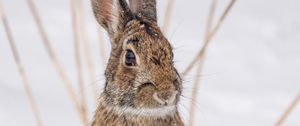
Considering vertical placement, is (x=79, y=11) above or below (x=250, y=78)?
above

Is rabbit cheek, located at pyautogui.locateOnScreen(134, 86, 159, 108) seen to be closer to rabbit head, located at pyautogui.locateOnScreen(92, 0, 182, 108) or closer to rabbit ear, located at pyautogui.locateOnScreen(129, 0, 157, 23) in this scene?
rabbit head, located at pyautogui.locateOnScreen(92, 0, 182, 108)

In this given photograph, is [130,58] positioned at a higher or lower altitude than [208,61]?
higher

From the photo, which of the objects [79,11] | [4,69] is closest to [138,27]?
[79,11]

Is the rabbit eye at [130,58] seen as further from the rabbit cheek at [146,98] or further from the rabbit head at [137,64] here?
the rabbit cheek at [146,98]

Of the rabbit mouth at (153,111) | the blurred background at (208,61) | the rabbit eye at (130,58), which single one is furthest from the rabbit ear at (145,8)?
the blurred background at (208,61)

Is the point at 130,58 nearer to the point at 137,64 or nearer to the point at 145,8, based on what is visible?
the point at 137,64

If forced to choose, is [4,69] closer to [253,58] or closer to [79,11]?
[79,11]

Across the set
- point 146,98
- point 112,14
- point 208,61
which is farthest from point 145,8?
point 208,61
